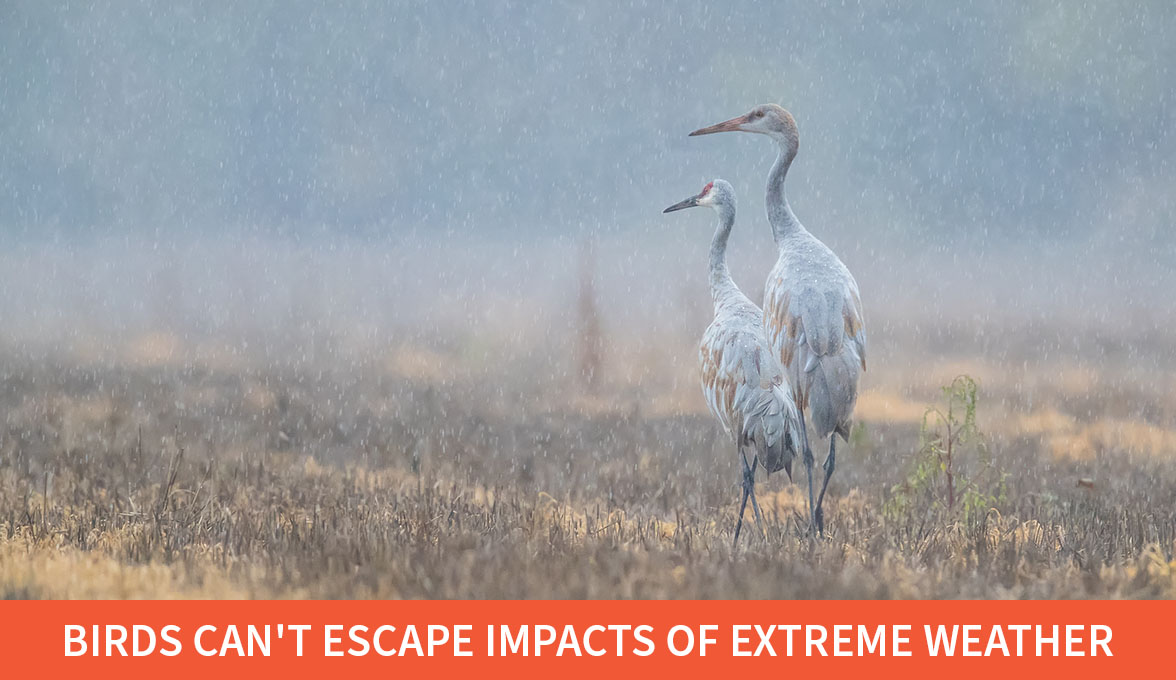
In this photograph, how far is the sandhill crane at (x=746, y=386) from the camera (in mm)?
7031

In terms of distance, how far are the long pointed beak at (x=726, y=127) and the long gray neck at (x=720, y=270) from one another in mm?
778

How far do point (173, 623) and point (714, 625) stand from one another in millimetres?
A: 2212

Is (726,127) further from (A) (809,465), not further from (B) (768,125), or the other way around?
(A) (809,465)

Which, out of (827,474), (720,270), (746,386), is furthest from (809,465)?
(720,270)

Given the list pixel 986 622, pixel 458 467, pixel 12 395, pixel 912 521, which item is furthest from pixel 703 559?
pixel 12 395

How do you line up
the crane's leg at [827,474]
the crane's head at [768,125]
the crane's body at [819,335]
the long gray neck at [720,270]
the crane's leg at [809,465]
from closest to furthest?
the crane's body at [819,335], the crane's leg at [809,465], the crane's leg at [827,474], the crane's head at [768,125], the long gray neck at [720,270]

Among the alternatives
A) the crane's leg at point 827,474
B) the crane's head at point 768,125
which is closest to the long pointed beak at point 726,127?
the crane's head at point 768,125

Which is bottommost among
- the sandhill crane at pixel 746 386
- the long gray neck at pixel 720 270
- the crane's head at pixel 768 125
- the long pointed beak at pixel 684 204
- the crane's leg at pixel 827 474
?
the crane's leg at pixel 827 474

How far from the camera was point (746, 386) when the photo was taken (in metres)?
7.07

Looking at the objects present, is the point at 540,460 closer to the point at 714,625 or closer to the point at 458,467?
the point at 458,467

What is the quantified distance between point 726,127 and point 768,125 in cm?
32

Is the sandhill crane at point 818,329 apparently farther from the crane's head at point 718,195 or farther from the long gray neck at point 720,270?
the crane's head at point 718,195

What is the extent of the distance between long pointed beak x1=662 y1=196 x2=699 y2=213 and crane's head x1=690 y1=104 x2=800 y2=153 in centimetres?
81

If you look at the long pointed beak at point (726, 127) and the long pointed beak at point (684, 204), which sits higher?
the long pointed beak at point (726, 127)
